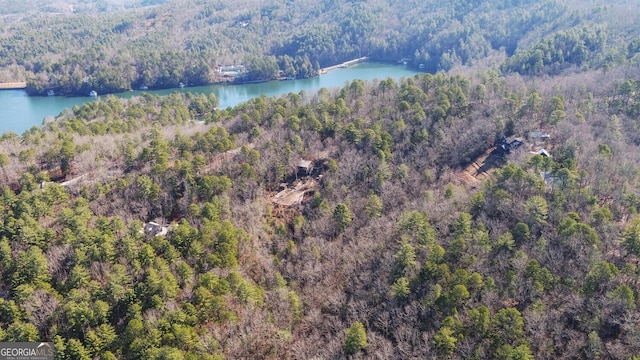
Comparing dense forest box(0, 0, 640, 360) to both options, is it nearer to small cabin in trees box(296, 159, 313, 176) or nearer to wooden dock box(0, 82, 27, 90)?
small cabin in trees box(296, 159, 313, 176)

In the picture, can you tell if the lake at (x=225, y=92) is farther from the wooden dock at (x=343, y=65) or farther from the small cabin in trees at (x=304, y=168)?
the small cabin in trees at (x=304, y=168)

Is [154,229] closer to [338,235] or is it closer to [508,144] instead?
[338,235]

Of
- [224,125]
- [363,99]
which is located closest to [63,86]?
[224,125]

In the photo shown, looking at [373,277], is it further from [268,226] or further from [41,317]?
[41,317]

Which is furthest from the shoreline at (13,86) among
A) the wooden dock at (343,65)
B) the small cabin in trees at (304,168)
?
the small cabin in trees at (304,168)

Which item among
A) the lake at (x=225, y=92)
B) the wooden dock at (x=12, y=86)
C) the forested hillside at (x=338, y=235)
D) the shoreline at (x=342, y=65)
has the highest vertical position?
the wooden dock at (x=12, y=86)

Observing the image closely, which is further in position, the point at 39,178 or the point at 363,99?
the point at 363,99
